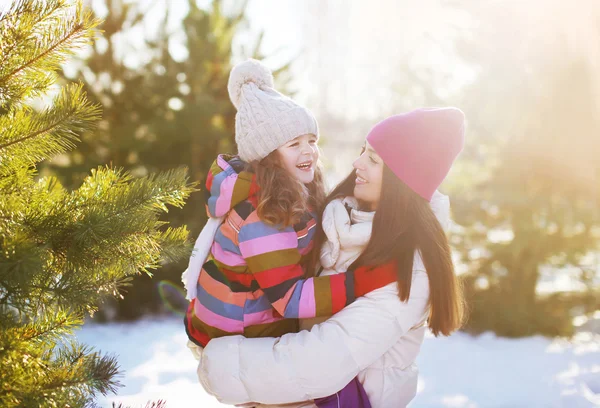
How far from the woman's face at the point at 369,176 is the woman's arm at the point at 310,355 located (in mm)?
435

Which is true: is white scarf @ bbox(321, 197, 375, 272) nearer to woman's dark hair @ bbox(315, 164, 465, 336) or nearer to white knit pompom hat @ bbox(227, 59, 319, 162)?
woman's dark hair @ bbox(315, 164, 465, 336)

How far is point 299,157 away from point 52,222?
1.09 metres

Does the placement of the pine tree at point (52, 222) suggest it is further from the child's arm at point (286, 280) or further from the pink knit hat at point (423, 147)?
the pink knit hat at point (423, 147)

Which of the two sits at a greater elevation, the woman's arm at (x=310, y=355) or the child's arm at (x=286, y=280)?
the child's arm at (x=286, y=280)

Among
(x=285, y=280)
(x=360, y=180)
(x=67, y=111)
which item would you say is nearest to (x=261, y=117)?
(x=360, y=180)

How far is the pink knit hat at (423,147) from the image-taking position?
7.06 ft

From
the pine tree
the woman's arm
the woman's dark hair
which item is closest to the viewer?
the pine tree

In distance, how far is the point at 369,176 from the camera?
2.28 m

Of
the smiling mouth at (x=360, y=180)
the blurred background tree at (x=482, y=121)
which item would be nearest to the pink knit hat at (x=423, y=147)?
the smiling mouth at (x=360, y=180)

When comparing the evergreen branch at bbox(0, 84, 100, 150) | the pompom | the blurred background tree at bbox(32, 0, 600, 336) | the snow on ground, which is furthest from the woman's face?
the blurred background tree at bbox(32, 0, 600, 336)

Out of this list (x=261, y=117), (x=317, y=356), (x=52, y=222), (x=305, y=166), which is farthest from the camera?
(x=305, y=166)

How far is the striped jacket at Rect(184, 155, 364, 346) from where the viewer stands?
2014 mm

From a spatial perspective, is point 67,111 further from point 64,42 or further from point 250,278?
point 250,278

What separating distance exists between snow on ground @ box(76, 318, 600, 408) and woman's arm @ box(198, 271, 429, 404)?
5.46 feet
